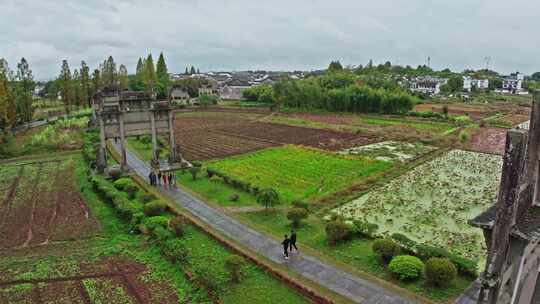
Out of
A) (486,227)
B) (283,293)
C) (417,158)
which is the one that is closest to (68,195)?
(283,293)

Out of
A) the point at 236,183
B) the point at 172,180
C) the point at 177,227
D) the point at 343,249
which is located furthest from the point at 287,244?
the point at 172,180

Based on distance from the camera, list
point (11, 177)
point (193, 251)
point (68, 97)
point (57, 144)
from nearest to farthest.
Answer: point (193, 251) → point (11, 177) → point (57, 144) → point (68, 97)

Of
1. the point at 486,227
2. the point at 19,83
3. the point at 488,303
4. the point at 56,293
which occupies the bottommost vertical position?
the point at 56,293

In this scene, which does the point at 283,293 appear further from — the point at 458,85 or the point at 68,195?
the point at 458,85

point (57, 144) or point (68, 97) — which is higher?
point (68, 97)

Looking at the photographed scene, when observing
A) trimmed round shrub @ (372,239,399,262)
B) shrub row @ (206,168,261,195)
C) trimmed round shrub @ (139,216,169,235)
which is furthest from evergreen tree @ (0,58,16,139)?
trimmed round shrub @ (372,239,399,262)

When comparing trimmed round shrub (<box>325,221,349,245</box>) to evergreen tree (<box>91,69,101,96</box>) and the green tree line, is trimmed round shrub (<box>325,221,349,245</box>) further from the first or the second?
evergreen tree (<box>91,69,101,96</box>)

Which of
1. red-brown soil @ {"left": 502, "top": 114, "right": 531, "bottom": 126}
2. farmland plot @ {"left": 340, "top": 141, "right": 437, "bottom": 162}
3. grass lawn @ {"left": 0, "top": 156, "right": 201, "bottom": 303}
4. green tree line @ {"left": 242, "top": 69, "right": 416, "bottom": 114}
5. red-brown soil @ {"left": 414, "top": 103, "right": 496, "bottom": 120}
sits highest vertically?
green tree line @ {"left": 242, "top": 69, "right": 416, "bottom": 114}
